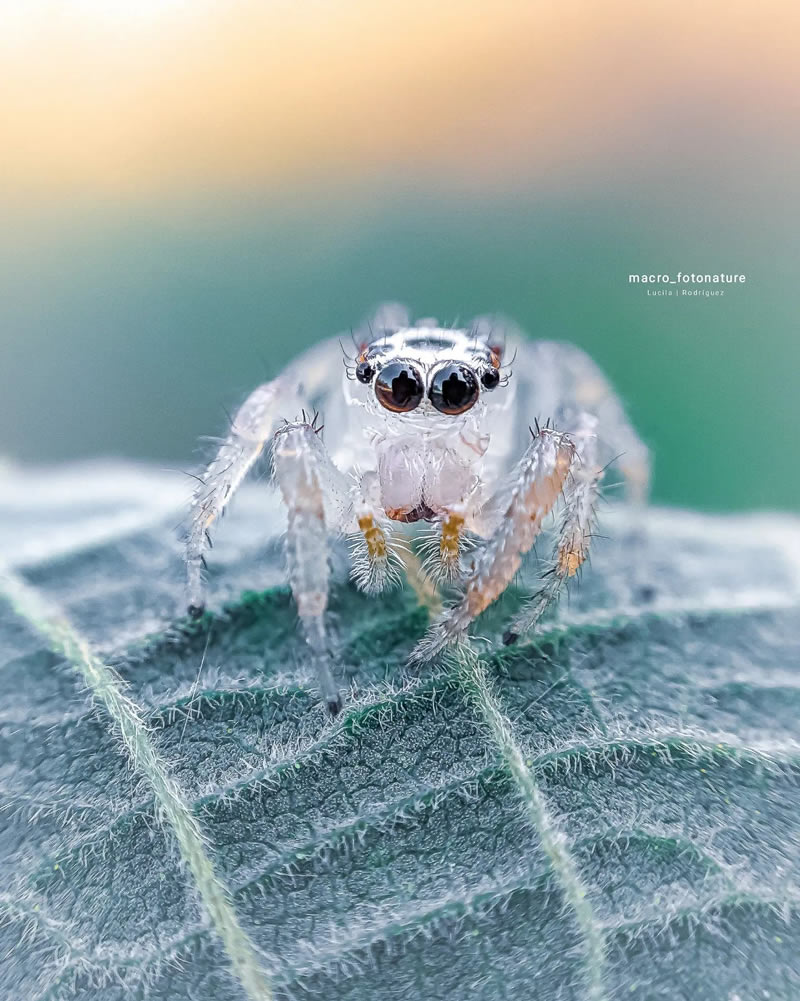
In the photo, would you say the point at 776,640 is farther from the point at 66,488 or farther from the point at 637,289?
the point at 637,289

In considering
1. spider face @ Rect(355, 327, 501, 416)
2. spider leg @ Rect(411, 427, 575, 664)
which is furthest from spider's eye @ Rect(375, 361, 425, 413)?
spider leg @ Rect(411, 427, 575, 664)

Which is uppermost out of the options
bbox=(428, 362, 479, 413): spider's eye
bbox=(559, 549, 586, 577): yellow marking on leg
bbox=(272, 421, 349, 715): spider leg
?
bbox=(428, 362, 479, 413): spider's eye

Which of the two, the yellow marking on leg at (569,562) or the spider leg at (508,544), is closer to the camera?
the spider leg at (508,544)

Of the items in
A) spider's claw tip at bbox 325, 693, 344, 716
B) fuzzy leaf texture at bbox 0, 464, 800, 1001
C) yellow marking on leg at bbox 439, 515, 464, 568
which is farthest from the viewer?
yellow marking on leg at bbox 439, 515, 464, 568

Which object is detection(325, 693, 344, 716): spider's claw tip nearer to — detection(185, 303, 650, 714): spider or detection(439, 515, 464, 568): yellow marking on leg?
detection(185, 303, 650, 714): spider

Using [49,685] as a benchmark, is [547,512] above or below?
above

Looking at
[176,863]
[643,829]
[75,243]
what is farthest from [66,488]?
[75,243]

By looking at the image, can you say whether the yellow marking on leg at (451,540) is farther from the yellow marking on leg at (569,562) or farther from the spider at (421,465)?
the yellow marking on leg at (569,562)

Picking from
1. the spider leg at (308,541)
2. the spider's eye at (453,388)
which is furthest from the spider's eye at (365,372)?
the spider leg at (308,541)
